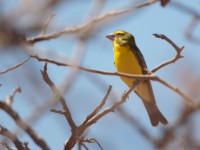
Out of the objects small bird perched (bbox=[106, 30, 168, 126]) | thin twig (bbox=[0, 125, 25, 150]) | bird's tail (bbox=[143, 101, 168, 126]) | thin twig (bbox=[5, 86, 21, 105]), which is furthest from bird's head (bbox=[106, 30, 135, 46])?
thin twig (bbox=[0, 125, 25, 150])

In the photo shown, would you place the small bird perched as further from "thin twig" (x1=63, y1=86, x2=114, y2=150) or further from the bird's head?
"thin twig" (x1=63, y1=86, x2=114, y2=150)

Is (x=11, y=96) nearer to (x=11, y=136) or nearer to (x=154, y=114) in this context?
(x=11, y=136)

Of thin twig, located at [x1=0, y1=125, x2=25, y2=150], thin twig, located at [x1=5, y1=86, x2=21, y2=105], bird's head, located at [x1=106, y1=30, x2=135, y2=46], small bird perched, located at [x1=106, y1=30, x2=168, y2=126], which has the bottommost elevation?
A: thin twig, located at [x1=0, y1=125, x2=25, y2=150]

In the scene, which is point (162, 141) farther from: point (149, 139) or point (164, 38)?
point (164, 38)

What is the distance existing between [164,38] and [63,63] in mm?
661

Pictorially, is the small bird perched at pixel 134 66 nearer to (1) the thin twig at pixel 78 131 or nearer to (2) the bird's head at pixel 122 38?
(2) the bird's head at pixel 122 38

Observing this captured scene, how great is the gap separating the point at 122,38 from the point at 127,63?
57 centimetres

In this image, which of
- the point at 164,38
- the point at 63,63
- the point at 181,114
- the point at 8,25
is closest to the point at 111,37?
the point at 181,114

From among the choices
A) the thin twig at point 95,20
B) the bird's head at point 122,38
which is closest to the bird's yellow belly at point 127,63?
the bird's head at point 122,38

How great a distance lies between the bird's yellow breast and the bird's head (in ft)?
0.68

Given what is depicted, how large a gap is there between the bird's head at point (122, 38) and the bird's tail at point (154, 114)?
0.73 metres

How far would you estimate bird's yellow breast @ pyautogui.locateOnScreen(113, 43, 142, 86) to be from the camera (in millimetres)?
4410

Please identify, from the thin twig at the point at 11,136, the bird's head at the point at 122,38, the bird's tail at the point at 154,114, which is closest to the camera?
the thin twig at the point at 11,136

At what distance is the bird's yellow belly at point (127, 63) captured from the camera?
4410 millimetres
